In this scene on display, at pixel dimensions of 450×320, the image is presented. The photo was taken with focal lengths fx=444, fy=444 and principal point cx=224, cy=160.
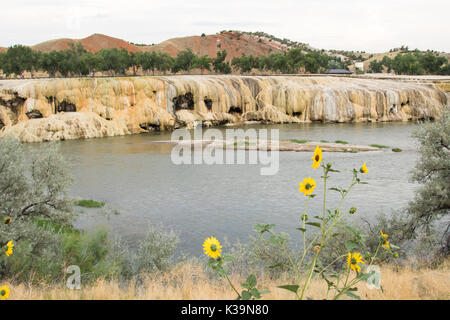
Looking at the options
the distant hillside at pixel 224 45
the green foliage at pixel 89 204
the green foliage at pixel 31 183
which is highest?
the distant hillside at pixel 224 45

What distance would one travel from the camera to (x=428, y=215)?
13.4 meters

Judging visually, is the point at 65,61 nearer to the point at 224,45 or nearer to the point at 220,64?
the point at 220,64

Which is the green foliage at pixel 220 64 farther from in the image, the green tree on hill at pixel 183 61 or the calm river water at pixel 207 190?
the calm river water at pixel 207 190

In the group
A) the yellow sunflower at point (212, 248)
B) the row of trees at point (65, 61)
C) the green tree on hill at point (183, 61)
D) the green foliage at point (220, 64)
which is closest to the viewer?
Result: the yellow sunflower at point (212, 248)

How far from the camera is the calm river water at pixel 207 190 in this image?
17.9 metres

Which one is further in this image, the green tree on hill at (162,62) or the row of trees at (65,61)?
the green tree on hill at (162,62)

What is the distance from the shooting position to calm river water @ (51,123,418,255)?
58.6ft

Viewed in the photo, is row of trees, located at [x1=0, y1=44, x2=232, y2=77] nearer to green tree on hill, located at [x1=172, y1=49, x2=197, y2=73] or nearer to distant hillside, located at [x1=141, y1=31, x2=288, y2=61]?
green tree on hill, located at [x1=172, y1=49, x2=197, y2=73]

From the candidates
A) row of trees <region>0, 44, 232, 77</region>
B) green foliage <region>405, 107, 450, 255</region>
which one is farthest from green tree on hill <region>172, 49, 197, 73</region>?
green foliage <region>405, 107, 450, 255</region>

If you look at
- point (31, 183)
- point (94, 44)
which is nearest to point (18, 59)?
point (31, 183)

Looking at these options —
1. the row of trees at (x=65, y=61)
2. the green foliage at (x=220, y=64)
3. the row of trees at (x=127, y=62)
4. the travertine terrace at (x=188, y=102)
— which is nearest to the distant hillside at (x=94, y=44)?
the green foliage at (x=220, y=64)
